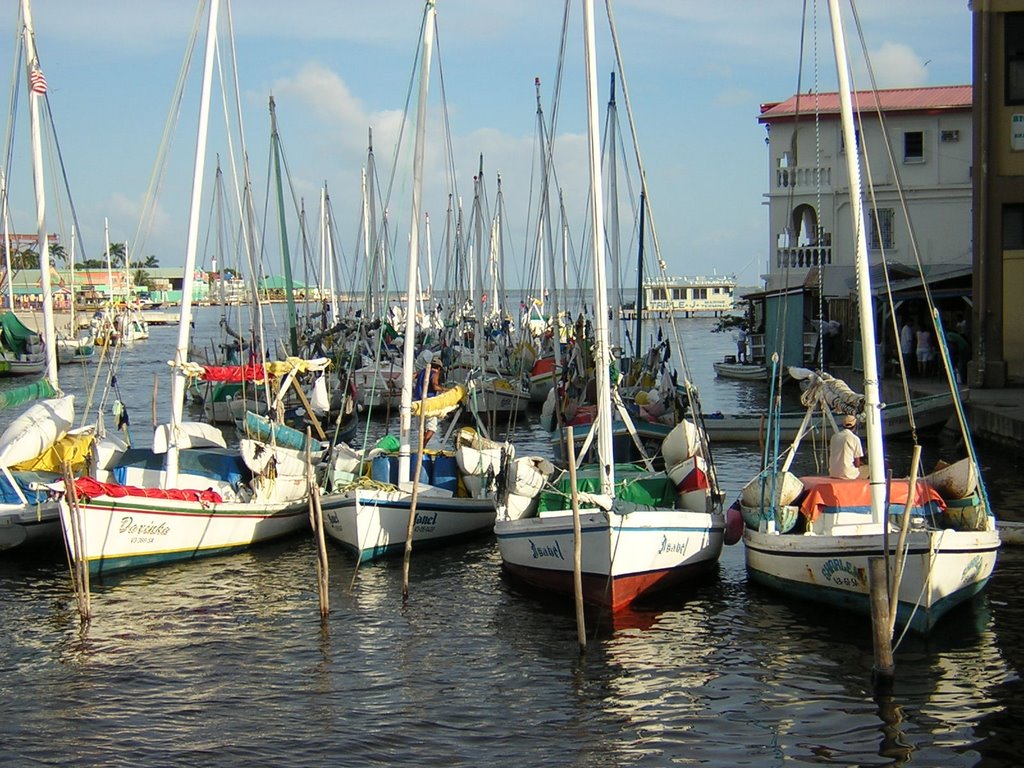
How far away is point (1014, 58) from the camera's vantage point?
32.3m

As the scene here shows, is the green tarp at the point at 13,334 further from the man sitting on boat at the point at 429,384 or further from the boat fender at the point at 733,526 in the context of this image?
the boat fender at the point at 733,526

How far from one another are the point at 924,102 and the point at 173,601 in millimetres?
44926

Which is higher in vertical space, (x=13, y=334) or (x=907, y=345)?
(x=13, y=334)

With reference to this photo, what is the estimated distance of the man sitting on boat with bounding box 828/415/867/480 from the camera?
714 inches

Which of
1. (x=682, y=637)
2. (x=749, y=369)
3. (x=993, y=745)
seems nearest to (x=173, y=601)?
(x=682, y=637)

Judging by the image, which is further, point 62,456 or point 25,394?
point 25,394

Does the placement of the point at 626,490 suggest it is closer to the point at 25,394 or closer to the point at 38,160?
the point at 25,394

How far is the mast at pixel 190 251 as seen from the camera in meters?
21.4

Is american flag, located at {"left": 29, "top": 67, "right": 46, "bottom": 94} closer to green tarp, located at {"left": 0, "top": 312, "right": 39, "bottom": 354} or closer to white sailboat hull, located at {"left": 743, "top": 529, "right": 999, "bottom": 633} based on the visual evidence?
white sailboat hull, located at {"left": 743, "top": 529, "right": 999, "bottom": 633}

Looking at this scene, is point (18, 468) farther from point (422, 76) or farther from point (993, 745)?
point (993, 745)

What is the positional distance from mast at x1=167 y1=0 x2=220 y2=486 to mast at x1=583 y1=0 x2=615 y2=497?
25.3 feet

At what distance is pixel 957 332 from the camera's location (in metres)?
38.9

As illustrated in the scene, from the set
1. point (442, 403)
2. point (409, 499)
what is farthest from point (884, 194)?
point (409, 499)

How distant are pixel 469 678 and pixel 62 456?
40.2ft
